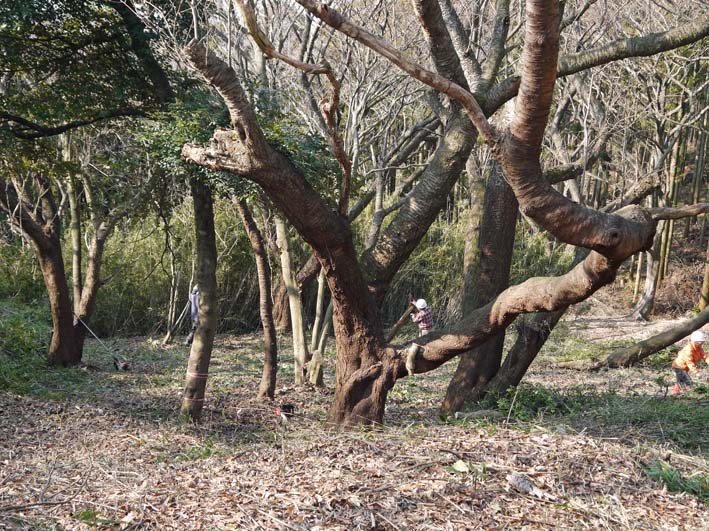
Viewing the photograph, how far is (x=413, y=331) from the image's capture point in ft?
53.9

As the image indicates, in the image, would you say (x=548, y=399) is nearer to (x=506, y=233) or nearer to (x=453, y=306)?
(x=506, y=233)

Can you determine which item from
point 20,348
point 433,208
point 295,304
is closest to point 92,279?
point 20,348

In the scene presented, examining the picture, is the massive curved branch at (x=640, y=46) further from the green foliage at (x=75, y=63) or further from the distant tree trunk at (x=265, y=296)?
the green foliage at (x=75, y=63)

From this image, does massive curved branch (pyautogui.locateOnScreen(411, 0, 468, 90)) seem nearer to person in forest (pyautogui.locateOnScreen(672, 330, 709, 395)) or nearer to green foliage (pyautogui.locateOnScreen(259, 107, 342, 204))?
green foliage (pyautogui.locateOnScreen(259, 107, 342, 204))

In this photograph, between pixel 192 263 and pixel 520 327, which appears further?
pixel 192 263

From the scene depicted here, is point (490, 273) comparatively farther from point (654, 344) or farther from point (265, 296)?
point (654, 344)

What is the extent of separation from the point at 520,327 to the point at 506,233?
1062 mm

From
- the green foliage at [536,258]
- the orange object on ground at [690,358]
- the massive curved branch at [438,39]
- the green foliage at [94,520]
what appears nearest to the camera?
the green foliage at [94,520]

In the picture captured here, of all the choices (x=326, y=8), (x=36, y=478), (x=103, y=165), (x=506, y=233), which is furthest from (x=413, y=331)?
(x=326, y=8)

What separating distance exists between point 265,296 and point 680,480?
17.5ft

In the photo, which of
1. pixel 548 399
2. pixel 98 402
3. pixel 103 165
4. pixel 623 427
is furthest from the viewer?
pixel 103 165

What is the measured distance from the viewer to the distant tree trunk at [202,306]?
295 inches

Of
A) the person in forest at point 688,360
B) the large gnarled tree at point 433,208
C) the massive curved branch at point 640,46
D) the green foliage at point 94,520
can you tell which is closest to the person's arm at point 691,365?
the person in forest at point 688,360

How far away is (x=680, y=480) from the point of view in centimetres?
408
